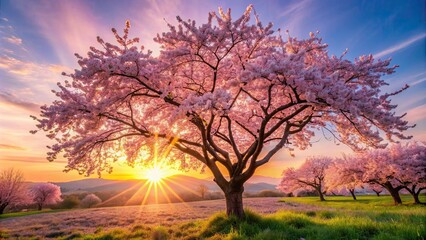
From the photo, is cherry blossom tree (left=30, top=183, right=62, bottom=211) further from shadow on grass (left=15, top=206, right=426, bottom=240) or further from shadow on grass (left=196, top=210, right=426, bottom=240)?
shadow on grass (left=196, top=210, right=426, bottom=240)

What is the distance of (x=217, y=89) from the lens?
9727mm

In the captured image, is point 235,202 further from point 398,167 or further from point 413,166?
point 413,166

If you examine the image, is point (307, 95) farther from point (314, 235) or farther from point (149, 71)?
point (149, 71)

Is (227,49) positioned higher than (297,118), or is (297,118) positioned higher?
(227,49)

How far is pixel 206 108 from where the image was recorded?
8.84 m

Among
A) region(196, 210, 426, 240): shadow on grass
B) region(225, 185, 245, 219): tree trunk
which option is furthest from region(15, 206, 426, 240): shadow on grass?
region(225, 185, 245, 219): tree trunk

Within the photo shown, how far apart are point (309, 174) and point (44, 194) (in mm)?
63220

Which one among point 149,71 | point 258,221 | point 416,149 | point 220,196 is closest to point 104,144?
point 149,71

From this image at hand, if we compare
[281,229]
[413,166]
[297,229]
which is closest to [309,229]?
[297,229]

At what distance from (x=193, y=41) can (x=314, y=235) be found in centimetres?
1002

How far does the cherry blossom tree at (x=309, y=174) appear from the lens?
A: 5697 cm

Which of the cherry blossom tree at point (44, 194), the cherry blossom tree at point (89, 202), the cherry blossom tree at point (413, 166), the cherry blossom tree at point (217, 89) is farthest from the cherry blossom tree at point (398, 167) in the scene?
the cherry blossom tree at point (44, 194)

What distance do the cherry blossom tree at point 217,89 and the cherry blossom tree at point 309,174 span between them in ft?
152

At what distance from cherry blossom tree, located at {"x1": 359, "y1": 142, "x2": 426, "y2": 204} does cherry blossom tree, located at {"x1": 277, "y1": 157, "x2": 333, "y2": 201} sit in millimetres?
21813
